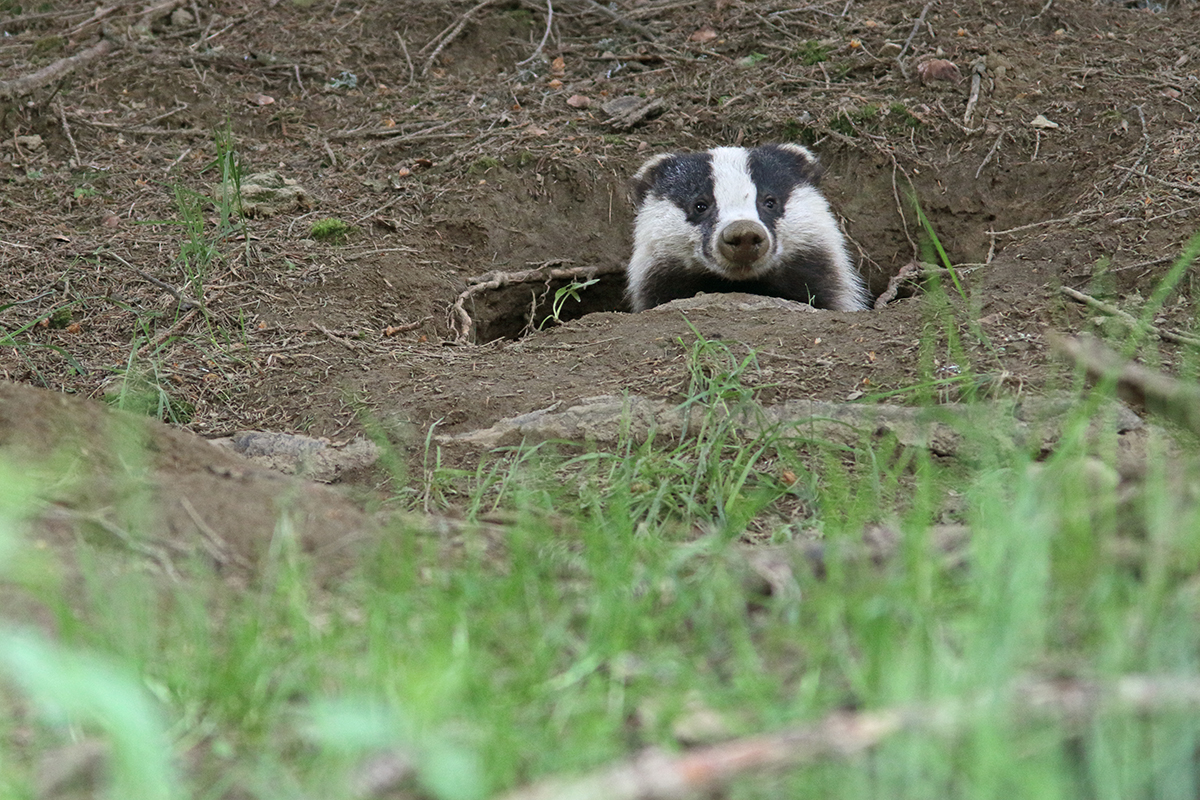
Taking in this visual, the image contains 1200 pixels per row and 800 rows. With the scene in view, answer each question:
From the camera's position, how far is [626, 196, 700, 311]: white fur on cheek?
5.32 meters

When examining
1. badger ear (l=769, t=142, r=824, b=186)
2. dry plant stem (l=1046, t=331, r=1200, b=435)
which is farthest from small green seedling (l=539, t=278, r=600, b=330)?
dry plant stem (l=1046, t=331, r=1200, b=435)

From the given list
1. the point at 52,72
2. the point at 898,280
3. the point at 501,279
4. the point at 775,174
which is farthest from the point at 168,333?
the point at 898,280

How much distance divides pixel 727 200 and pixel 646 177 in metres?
0.44

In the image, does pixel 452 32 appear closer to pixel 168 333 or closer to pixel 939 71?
pixel 939 71

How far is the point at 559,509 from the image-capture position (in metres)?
2.76

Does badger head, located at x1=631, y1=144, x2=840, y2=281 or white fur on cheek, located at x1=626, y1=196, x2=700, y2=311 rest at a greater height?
badger head, located at x1=631, y1=144, x2=840, y2=281

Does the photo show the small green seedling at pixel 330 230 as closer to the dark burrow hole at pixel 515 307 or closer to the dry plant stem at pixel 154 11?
the dark burrow hole at pixel 515 307

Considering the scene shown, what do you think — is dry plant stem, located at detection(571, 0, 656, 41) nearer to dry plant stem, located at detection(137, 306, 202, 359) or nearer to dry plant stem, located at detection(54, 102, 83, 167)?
dry plant stem, located at detection(54, 102, 83, 167)

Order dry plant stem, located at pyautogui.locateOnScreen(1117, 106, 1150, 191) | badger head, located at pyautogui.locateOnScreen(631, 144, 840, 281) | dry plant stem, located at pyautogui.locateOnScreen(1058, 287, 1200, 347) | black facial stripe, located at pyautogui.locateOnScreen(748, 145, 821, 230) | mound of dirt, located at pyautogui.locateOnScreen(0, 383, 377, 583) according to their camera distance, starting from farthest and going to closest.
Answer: black facial stripe, located at pyautogui.locateOnScreen(748, 145, 821, 230) < badger head, located at pyautogui.locateOnScreen(631, 144, 840, 281) < dry plant stem, located at pyautogui.locateOnScreen(1117, 106, 1150, 191) < dry plant stem, located at pyautogui.locateOnScreen(1058, 287, 1200, 347) < mound of dirt, located at pyautogui.locateOnScreen(0, 383, 377, 583)

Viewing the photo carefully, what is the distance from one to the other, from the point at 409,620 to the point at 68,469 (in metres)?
0.92

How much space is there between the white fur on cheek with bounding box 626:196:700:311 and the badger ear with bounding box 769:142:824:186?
21.8 inches

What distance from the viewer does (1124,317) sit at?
3506 mm

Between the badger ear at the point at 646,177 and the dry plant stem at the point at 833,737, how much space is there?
14.1 feet

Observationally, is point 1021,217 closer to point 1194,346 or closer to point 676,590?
point 1194,346
